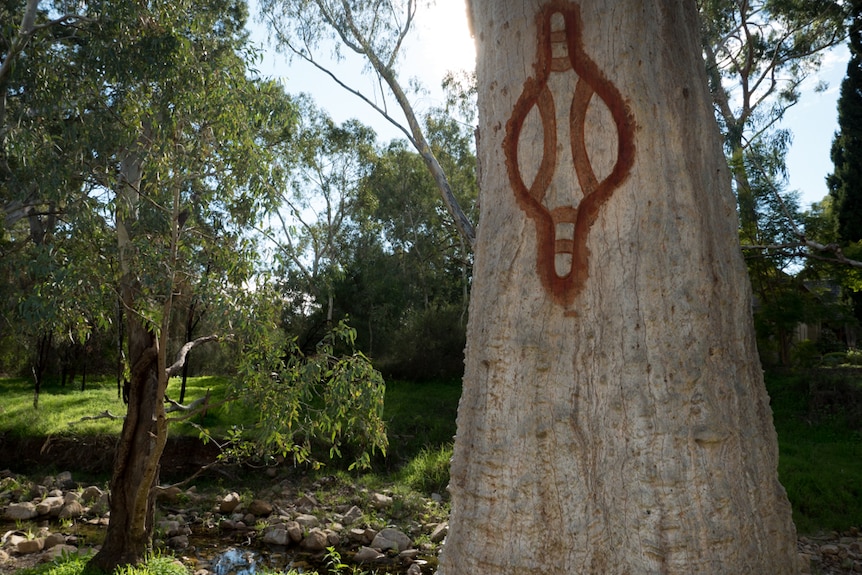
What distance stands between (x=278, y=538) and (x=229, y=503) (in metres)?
1.32

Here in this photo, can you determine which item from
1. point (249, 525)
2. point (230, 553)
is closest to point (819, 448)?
point (249, 525)

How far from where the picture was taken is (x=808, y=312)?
1093 centimetres

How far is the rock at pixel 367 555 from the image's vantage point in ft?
21.6

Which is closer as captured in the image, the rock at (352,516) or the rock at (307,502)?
the rock at (352,516)

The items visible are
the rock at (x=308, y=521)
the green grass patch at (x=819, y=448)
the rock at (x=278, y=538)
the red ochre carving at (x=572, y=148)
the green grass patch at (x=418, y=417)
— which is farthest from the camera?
the green grass patch at (x=418, y=417)

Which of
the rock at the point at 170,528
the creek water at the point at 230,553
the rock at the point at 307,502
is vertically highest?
the rock at the point at 307,502

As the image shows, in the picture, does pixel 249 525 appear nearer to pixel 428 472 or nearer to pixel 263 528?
pixel 263 528

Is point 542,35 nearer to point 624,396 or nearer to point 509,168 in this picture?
point 509,168

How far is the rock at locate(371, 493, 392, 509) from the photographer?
821cm

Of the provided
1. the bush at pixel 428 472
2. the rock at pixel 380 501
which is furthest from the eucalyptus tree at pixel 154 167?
the bush at pixel 428 472

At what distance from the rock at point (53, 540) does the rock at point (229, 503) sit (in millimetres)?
1781

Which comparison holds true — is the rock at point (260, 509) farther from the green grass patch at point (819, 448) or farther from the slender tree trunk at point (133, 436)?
the green grass patch at point (819, 448)

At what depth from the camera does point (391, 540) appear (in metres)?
6.98

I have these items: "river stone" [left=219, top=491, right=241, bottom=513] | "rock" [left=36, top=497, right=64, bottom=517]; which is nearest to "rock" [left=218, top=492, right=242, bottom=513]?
"river stone" [left=219, top=491, right=241, bottom=513]
